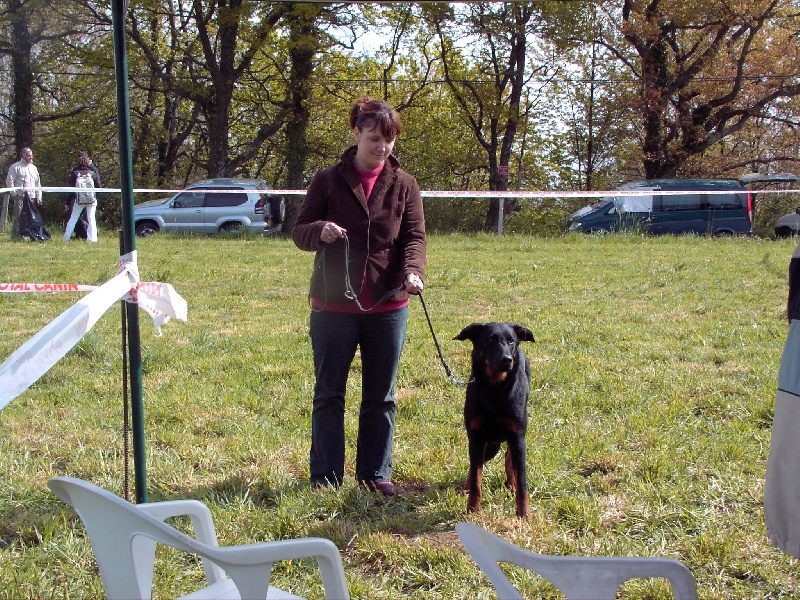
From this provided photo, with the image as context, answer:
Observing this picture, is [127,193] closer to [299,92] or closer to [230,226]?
[230,226]

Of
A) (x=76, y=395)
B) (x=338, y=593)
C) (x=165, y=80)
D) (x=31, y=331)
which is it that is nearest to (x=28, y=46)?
(x=165, y=80)

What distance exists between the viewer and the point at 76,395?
543 cm

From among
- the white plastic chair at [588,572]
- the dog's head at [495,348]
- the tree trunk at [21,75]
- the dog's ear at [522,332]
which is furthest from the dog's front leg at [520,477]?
the tree trunk at [21,75]

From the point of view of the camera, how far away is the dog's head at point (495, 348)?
3.63 m

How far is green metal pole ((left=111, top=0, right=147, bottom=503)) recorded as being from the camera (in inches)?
112

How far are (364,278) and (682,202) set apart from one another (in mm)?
17839

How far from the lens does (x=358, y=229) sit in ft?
12.2

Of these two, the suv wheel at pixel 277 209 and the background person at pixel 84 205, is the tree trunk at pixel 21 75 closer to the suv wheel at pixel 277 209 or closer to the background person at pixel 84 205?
the suv wheel at pixel 277 209

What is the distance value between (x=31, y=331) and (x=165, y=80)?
786 inches

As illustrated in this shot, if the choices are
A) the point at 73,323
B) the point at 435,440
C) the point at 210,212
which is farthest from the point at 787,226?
the point at 73,323

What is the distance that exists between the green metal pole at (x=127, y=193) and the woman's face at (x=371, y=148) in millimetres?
990

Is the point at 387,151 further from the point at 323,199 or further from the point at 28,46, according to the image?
the point at 28,46

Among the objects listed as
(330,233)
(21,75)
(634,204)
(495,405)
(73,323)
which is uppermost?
(21,75)

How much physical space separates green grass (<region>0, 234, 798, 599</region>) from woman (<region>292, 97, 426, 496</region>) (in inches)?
9.0
